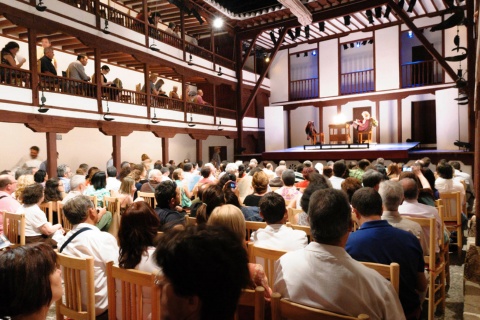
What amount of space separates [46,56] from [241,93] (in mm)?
9042

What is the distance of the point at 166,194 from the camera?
3.41 meters

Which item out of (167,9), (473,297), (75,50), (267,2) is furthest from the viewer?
(267,2)

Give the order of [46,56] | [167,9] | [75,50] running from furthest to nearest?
1. [167,9]
2. [75,50]
3. [46,56]

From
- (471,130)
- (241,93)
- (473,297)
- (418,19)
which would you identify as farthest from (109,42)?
(418,19)

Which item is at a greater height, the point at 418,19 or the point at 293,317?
the point at 418,19

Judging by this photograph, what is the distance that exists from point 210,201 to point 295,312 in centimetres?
165

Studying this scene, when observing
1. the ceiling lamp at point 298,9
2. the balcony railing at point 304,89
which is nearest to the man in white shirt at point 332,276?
the ceiling lamp at point 298,9

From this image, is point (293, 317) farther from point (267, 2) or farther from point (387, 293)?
point (267, 2)

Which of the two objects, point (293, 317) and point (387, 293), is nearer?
point (293, 317)

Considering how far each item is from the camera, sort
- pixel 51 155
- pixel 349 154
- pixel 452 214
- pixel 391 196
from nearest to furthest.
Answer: pixel 391 196
pixel 452 214
pixel 51 155
pixel 349 154

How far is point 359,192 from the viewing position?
99.9 inches

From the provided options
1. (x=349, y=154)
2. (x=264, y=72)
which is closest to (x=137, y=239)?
(x=349, y=154)

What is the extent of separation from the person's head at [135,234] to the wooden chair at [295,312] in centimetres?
Answer: 94

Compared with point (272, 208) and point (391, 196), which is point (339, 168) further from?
point (272, 208)
